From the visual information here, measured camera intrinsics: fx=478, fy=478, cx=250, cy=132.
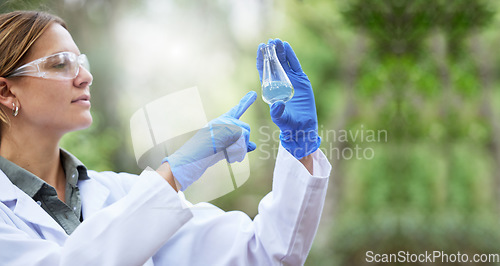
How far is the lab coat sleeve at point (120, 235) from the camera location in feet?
3.24

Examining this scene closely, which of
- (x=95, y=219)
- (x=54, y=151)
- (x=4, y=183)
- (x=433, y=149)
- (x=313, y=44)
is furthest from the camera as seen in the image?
(x=313, y=44)

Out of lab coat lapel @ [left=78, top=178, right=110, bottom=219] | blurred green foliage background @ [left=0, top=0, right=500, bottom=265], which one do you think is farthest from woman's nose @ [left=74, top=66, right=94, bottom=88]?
blurred green foliage background @ [left=0, top=0, right=500, bottom=265]

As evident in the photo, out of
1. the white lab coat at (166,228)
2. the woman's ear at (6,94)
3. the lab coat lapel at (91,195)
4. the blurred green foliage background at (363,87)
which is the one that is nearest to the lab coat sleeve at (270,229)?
the white lab coat at (166,228)

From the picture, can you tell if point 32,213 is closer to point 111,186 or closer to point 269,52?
point 111,186

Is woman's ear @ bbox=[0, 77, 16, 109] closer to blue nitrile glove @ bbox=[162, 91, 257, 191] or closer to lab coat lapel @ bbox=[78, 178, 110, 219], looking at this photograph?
lab coat lapel @ bbox=[78, 178, 110, 219]

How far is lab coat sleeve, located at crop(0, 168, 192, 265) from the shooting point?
99cm

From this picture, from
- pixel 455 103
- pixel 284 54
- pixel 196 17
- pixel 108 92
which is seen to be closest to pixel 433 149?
pixel 455 103

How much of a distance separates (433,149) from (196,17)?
2.24 metres

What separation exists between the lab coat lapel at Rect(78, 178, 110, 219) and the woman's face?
180mm

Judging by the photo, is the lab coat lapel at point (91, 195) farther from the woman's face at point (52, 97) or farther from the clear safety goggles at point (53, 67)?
the clear safety goggles at point (53, 67)

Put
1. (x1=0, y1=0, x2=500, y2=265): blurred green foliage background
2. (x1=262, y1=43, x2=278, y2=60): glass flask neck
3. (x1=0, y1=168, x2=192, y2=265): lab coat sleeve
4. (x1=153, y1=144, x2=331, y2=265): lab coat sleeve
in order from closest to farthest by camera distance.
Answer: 1. (x1=0, y1=168, x2=192, y2=265): lab coat sleeve
2. (x1=153, y1=144, x2=331, y2=265): lab coat sleeve
3. (x1=262, y1=43, x2=278, y2=60): glass flask neck
4. (x1=0, y1=0, x2=500, y2=265): blurred green foliage background

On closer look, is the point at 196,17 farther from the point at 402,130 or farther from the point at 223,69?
the point at 402,130

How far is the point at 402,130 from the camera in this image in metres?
2.79

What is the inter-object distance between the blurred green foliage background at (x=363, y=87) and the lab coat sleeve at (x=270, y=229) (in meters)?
2.21
